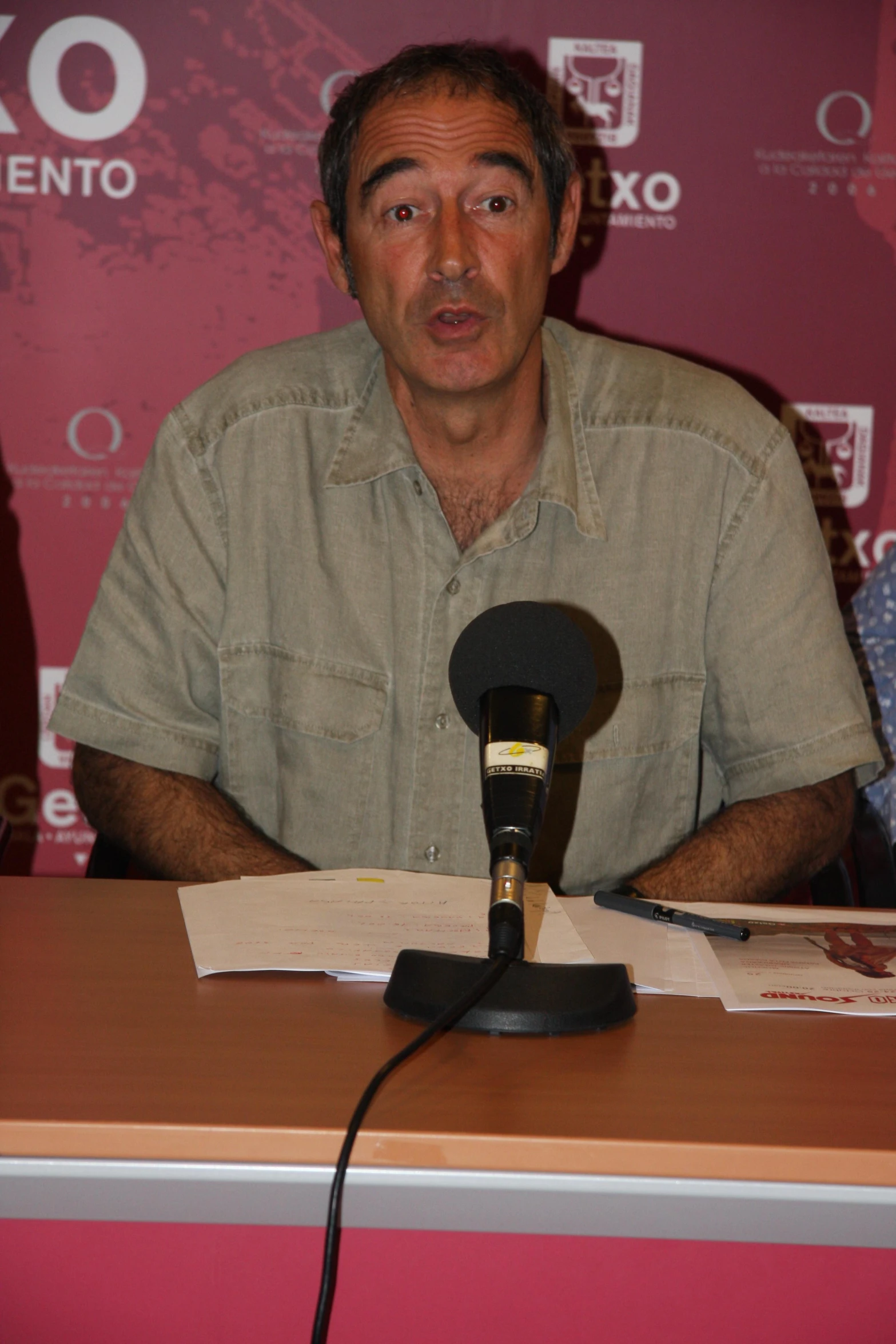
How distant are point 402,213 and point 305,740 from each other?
0.69 m

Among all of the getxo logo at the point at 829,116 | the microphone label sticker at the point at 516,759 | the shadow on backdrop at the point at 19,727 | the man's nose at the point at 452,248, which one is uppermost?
the getxo logo at the point at 829,116

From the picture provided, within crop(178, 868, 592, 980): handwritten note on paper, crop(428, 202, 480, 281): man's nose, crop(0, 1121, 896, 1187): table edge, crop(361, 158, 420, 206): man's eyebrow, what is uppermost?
crop(361, 158, 420, 206): man's eyebrow

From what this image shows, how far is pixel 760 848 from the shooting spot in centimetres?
155

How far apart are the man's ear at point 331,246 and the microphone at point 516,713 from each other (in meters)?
1.04

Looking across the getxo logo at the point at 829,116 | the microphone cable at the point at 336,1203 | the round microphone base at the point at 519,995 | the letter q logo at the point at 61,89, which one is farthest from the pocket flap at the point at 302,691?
the getxo logo at the point at 829,116

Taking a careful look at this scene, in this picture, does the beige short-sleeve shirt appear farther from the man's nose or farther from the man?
the man's nose

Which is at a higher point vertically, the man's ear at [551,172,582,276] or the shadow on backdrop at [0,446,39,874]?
the man's ear at [551,172,582,276]

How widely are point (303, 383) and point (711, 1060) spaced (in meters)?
1.17

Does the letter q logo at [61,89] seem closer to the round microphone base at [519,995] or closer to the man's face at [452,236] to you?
the man's face at [452,236]

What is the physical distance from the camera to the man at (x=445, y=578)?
163 centimetres

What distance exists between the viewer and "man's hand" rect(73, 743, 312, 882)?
153 centimetres

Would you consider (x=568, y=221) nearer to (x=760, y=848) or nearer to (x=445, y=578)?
(x=445, y=578)

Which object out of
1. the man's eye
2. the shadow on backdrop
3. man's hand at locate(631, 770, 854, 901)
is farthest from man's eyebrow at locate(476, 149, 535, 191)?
the shadow on backdrop

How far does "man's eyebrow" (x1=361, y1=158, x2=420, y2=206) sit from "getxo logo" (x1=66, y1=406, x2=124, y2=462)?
4.05ft
